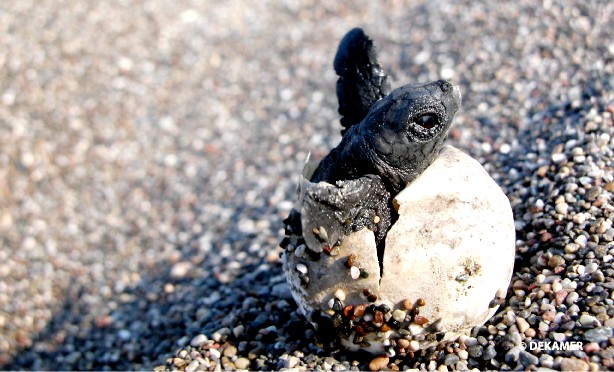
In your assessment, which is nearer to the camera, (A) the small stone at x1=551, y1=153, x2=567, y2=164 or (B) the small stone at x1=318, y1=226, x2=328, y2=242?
(B) the small stone at x1=318, y1=226, x2=328, y2=242

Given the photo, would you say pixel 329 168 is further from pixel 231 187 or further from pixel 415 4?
pixel 415 4

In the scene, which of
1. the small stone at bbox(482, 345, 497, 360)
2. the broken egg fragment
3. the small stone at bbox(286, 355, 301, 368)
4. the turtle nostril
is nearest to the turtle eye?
the turtle nostril

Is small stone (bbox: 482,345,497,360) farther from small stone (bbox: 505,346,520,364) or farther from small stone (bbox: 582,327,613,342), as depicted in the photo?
small stone (bbox: 582,327,613,342)

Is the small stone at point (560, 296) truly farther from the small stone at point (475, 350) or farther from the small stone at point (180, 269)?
the small stone at point (180, 269)

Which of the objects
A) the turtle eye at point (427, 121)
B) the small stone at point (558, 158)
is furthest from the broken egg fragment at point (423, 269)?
the small stone at point (558, 158)

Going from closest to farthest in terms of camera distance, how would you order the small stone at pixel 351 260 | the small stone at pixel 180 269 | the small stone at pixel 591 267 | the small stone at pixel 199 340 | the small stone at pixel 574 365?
the small stone at pixel 574 365 → the small stone at pixel 351 260 → the small stone at pixel 591 267 → the small stone at pixel 199 340 → the small stone at pixel 180 269

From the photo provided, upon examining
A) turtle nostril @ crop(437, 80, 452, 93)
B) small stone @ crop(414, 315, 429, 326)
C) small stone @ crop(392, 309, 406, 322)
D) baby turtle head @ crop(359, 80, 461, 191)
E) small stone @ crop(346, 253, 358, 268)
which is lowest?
small stone @ crop(414, 315, 429, 326)

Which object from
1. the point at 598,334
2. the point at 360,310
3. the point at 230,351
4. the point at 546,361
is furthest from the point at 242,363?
the point at 598,334

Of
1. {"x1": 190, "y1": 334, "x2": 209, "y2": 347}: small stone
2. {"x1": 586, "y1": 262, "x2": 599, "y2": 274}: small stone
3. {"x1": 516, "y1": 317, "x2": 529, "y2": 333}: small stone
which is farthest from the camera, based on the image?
{"x1": 190, "y1": 334, "x2": 209, "y2": 347}: small stone
